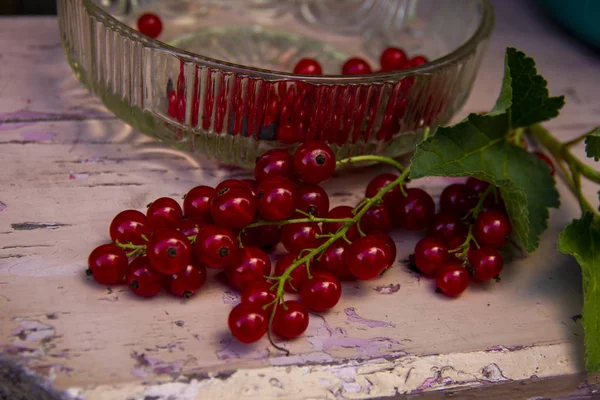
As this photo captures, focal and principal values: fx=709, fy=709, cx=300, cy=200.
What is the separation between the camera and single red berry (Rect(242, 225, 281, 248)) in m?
0.58

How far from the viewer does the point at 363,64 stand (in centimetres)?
81

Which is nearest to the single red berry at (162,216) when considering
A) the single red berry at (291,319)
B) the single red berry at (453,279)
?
the single red berry at (291,319)

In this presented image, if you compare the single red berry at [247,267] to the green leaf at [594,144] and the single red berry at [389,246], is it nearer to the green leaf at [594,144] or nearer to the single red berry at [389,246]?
Result: the single red berry at [389,246]

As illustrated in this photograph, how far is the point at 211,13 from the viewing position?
0.96m

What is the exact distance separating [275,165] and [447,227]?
16 cm

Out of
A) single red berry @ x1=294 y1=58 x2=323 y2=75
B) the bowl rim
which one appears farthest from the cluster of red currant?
the bowl rim

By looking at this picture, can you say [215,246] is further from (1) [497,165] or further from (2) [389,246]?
(1) [497,165]

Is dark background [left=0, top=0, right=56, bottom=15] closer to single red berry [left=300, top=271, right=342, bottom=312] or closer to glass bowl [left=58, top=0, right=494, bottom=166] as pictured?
glass bowl [left=58, top=0, right=494, bottom=166]

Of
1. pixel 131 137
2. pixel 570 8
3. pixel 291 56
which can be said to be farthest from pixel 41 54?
pixel 570 8

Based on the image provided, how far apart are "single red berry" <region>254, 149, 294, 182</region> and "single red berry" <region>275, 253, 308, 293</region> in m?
0.07

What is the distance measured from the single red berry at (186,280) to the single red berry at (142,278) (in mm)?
10

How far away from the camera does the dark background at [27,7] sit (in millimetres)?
1122

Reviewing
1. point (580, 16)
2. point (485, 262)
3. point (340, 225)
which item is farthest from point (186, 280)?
point (580, 16)

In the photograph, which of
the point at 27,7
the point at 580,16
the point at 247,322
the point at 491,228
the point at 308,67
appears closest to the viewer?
the point at 247,322
